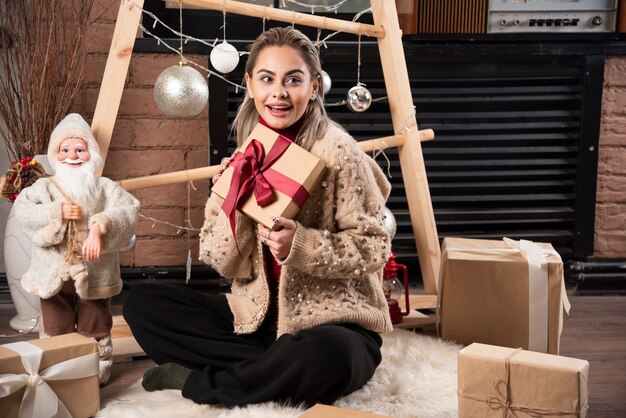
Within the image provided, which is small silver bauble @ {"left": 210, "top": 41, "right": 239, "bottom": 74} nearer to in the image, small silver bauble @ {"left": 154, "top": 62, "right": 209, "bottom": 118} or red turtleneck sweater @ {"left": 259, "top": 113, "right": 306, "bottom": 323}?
small silver bauble @ {"left": 154, "top": 62, "right": 209, "bottom": 118}

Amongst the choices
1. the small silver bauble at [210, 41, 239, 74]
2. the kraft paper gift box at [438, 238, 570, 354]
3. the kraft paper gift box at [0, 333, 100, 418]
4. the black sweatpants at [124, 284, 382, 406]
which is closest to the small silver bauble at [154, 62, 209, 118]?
the small silver bauble at [210, 41, 239, 74]

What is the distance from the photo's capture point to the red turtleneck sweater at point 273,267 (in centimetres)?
183

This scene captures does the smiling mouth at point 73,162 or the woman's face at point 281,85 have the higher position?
the woman's face at point 281,85

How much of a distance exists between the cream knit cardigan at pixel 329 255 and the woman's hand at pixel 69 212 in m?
0.30

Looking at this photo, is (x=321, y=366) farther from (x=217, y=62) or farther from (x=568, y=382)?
(x=217, y=62)

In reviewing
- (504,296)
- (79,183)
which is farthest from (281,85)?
(504,296)

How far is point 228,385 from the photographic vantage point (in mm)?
1754

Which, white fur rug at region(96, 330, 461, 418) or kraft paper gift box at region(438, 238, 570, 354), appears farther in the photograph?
kraft paper gift box at region(438, 238, 570, 354)

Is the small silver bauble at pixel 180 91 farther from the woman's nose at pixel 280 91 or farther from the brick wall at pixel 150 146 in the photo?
the brick wall at pixel 150 146

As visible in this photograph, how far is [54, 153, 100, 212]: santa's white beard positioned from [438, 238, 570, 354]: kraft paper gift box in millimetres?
889

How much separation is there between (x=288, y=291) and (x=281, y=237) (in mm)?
164

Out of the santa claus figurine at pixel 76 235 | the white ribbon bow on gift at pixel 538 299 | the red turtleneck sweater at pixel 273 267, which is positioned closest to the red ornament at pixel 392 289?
the white ribbon bow on gift at pixel 538 299

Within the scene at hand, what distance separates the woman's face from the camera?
1766mm

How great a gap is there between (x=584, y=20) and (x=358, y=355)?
1557 millimetres
